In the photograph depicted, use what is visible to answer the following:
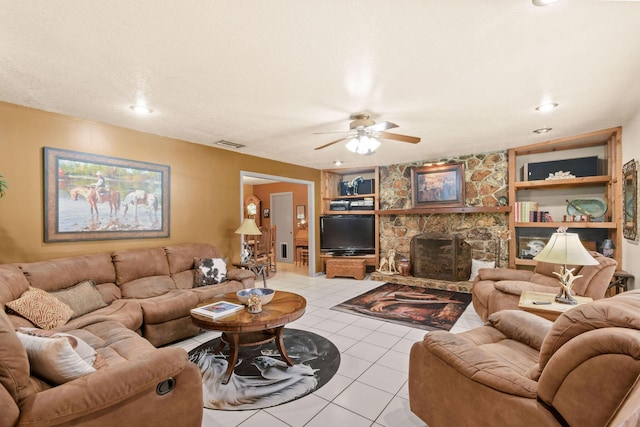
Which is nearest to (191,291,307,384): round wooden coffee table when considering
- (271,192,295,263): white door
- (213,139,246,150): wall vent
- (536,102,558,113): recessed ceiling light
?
(213,139,246,150): wall vent

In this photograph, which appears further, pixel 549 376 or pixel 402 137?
pixel 402 137

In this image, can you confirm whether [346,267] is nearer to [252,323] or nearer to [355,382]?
[355,382]

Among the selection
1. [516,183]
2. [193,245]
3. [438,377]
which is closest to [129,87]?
[193,245]

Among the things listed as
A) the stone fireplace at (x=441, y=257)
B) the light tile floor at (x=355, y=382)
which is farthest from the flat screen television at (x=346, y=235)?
the light tile floor at (x=355, y=382)

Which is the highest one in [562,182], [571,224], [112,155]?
[112,155]

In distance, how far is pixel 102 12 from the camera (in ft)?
5.32

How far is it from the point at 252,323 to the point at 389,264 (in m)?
4.26

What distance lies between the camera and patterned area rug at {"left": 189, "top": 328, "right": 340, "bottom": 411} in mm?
2189

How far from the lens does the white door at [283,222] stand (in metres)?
8.74

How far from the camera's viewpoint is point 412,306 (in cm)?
434

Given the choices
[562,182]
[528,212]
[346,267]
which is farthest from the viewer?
[346,267]

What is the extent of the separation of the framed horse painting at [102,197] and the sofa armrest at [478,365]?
143 inches

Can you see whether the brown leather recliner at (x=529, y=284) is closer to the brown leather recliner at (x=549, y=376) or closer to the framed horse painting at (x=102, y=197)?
the brown leather recliner at (x=549, y=376)

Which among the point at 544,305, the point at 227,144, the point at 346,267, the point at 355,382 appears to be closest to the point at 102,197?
the point at 227,144
